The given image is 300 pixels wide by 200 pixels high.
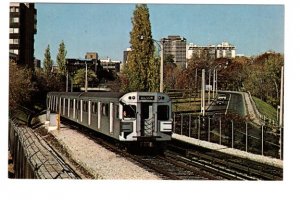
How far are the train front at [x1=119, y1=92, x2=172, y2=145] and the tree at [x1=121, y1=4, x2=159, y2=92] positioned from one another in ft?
0.95

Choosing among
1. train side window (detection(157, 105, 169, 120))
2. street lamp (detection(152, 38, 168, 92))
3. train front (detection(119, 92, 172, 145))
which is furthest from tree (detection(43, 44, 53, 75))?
train side window (detection(157, 105, 169, 120))

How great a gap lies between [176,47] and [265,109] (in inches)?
116

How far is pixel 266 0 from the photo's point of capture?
1407 cm

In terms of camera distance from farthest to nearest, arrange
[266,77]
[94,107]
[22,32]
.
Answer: [94,107]
[22,32]
[266,77]

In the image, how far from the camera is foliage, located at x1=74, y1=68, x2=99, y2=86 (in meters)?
15.6

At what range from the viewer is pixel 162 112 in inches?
619

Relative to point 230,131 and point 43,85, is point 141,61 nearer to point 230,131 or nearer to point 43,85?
point 43,85

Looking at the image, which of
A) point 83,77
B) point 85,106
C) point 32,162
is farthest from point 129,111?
point 85,106

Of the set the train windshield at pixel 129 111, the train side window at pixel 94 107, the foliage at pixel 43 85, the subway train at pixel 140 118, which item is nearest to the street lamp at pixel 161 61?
the subway train at pixel 140 118

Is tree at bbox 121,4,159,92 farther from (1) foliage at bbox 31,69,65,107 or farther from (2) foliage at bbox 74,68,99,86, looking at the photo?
(1) foliage at bbox 31,69,65,107

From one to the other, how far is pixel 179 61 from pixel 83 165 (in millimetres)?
4000

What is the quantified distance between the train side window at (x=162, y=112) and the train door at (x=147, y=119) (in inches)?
7.1
